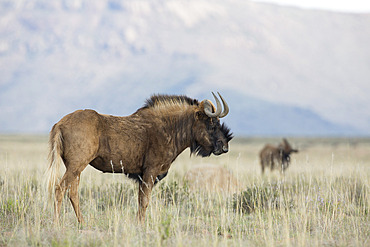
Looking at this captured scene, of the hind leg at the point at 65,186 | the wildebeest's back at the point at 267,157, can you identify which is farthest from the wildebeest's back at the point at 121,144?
the wildebeest's back at the point at 267,157

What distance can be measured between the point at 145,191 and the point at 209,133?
1589mm

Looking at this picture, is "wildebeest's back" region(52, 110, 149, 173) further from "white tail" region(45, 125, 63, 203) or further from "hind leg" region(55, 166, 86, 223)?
"hind leg" region(55, 166, 86, 223)

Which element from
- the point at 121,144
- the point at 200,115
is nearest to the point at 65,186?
the point at 121,144

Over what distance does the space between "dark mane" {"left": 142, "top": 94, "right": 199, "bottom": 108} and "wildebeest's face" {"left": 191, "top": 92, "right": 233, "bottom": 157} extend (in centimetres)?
35

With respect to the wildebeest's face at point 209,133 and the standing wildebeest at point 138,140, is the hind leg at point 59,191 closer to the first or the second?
the standing wildebeest at point 138,140

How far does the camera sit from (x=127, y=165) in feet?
23.2

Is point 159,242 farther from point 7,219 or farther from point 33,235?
point 7,219

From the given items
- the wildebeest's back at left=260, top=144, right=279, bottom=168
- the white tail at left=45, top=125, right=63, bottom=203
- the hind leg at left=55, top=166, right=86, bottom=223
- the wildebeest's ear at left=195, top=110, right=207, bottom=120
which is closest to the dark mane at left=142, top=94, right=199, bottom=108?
the wildebeest's ear at left=195, top=110, right=207, bottom=120

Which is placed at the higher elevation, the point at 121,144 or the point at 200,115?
the point at 200,115

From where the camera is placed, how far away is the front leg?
6992mm

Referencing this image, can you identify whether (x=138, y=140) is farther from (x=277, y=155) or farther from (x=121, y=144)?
(x=277, y=155)

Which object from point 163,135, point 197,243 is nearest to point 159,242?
point 197,243

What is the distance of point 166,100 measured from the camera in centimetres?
779

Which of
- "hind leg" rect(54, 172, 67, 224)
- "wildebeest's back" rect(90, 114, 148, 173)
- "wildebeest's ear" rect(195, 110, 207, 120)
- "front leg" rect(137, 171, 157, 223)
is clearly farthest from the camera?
"wildebeest's ear" rect(195, 110, 207, 120)
